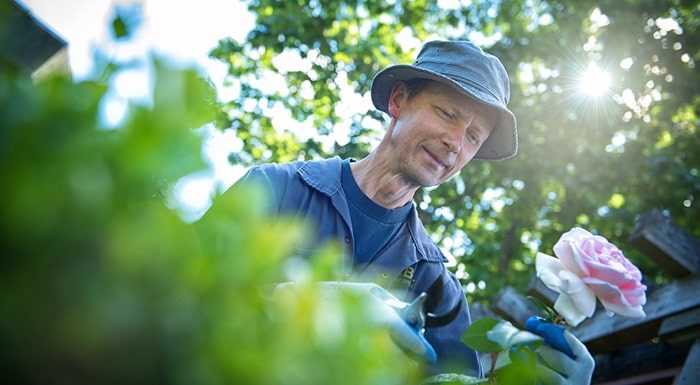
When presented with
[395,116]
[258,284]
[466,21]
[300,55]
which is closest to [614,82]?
[466,21]

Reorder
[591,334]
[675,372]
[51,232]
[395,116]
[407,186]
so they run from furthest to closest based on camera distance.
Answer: [591,334]
[675,372]
[395,116]
[407,186]
[51,232]

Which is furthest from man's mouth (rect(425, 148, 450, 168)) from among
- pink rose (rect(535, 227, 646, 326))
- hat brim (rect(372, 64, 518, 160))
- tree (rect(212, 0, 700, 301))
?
tree (rect(212, 0, 700, 301))

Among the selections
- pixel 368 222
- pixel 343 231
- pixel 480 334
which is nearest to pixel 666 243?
pixel 368 222

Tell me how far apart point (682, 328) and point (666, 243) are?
0.52m

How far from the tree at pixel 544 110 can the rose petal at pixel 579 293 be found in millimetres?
6492

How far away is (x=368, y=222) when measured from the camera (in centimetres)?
229

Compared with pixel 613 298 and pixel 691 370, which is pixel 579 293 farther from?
pixel 691 370

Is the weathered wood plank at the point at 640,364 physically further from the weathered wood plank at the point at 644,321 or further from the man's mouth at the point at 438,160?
the man's mouth at the point at 438,160

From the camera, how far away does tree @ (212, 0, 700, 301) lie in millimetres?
8164

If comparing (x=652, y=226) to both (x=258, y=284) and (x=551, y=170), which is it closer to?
(x=258, y=284)

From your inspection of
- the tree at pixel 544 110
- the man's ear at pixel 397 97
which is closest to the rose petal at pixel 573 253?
the man's ear at pixel 397 97

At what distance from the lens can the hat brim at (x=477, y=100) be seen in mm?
2162

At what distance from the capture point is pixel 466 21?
9.63 metres

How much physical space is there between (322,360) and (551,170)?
8.23 meters
